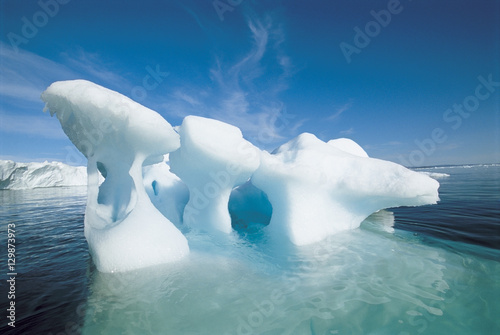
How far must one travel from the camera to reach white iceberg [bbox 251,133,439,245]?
4.78 metres

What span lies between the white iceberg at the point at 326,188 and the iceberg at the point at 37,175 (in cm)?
3495

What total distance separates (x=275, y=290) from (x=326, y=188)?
9.27 feet

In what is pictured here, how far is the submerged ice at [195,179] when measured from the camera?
4.08 meters

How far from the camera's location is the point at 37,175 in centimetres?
3094

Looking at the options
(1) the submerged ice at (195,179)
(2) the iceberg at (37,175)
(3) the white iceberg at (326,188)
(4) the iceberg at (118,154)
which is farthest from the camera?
(2) the iceberg at (37,175)

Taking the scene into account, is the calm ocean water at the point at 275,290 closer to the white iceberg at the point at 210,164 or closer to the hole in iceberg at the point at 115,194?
the white iceberg at the point at 210,164

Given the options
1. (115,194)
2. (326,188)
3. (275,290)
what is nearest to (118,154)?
(115,194)

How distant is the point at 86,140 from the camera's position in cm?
496

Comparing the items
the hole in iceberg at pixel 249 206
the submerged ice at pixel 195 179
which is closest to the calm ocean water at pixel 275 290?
the submerged ice at pixel 195 179

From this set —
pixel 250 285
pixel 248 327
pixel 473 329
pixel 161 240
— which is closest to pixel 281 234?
pixel 250 285

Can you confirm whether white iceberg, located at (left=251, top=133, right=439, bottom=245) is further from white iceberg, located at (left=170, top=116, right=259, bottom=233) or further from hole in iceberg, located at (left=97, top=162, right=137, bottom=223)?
hole in iceberg, located at (left=97, top=162, right=137, bottom=223)

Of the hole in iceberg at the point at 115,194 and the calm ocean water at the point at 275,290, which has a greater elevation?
the hole in iceberg at the point at 115,194

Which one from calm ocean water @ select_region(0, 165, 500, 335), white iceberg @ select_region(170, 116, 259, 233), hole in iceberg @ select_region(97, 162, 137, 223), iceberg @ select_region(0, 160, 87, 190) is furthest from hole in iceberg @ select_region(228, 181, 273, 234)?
iceberg @ select_region(0, 160, 87, 190)

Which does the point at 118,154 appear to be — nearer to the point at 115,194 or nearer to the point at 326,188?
the point at 115,194
